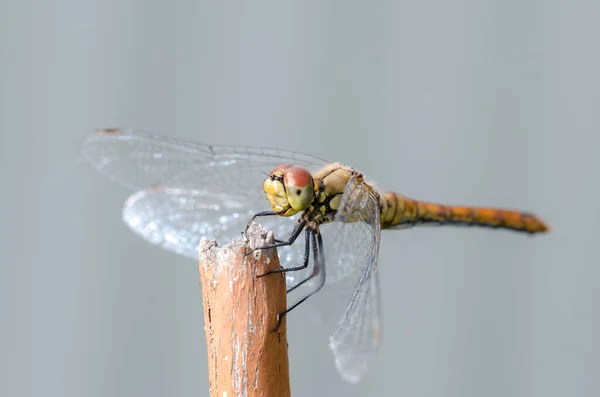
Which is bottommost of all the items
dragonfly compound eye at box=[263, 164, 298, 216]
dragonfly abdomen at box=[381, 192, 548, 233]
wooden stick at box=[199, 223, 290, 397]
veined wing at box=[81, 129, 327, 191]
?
wooden stick at box=[199, 223, 290, 397]

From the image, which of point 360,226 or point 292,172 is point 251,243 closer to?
point 292,172

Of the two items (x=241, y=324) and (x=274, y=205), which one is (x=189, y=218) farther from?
(x=241, y=324)

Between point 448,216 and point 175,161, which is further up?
point 175,161

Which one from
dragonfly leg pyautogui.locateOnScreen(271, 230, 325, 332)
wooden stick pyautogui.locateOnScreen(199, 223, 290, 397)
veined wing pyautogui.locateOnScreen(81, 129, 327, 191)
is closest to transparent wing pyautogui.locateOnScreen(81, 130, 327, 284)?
veined wing pyautogui.locateOnScreen(81, 129, 327, 191)

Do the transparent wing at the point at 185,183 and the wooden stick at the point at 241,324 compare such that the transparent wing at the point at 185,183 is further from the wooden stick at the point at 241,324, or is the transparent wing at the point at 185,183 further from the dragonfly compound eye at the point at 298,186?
the wooden stick at the point at 241,324

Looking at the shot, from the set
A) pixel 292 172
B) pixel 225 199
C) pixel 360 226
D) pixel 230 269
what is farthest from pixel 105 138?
pixel 230 269

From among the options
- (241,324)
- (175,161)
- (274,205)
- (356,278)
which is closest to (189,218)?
(175,161)

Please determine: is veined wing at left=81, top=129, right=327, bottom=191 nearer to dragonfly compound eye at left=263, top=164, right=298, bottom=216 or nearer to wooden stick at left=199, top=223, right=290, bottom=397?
dragonfly compound eye at left=263, top=164, right=298, bottom=216
